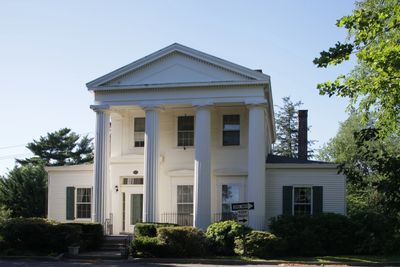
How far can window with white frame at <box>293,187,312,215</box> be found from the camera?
85.7 ft

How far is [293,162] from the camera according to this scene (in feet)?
90.7

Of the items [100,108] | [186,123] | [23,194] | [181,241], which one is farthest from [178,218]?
[23,194]

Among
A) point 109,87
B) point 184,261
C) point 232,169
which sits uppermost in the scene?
point 109,87

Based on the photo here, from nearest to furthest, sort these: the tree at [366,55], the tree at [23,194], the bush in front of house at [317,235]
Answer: the tree at [366,55]
the bush in front of house at [317,235]
the tree at [23,194]

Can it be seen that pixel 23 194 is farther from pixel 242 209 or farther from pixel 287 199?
pixel 242 209

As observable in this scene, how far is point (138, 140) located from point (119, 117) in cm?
157

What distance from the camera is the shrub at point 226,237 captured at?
2180 cm

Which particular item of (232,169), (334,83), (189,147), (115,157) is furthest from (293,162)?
(334,83)

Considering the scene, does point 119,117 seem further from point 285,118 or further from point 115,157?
point 285,118

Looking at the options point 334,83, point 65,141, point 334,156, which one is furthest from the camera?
point 65,141

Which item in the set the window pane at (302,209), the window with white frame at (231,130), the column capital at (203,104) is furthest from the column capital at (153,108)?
the window pane at (302,209)

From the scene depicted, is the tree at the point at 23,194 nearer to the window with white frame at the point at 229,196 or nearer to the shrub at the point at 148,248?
the window with white frame at the point at 229,196

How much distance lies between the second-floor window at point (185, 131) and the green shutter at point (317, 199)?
6.54 m

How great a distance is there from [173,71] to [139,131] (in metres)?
4.15
